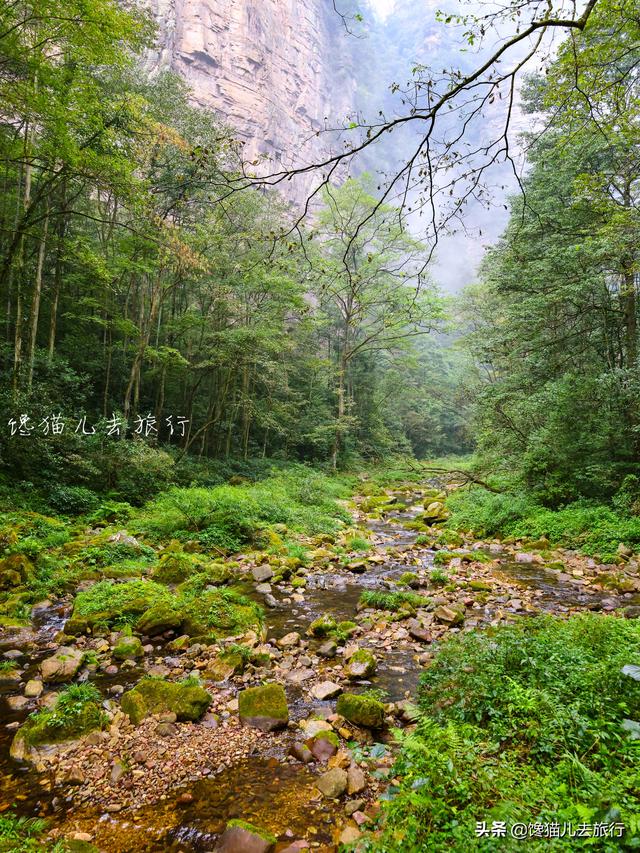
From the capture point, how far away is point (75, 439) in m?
11.5

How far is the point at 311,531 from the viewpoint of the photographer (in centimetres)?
1191

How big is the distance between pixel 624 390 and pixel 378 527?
727cm

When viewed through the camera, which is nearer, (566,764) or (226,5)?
(566,764)

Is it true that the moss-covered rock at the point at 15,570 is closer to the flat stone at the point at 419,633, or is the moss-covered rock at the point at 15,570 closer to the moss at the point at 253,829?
the moss at the point at 253,829

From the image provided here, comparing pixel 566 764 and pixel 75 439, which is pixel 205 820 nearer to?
pixel 566 764

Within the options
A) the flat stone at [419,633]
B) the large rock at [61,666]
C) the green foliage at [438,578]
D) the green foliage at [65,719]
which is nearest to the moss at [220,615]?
the large rock at [61,666]

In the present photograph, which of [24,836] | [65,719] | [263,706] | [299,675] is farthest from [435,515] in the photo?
[24,836]

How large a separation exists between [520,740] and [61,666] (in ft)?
14.1

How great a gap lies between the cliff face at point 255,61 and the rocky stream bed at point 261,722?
111 feet

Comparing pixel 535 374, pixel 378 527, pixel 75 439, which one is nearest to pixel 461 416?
pixel 535 374

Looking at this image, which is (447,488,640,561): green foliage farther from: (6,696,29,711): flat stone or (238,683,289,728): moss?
(6,696,29,711): flat stone

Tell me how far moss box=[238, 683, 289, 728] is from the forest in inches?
1.1

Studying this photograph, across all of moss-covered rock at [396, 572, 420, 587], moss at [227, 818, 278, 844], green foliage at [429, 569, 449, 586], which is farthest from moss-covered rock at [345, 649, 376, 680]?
green foliage at [429, 569, 449, 586]

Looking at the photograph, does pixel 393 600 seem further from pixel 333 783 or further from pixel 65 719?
pixel 65 719
